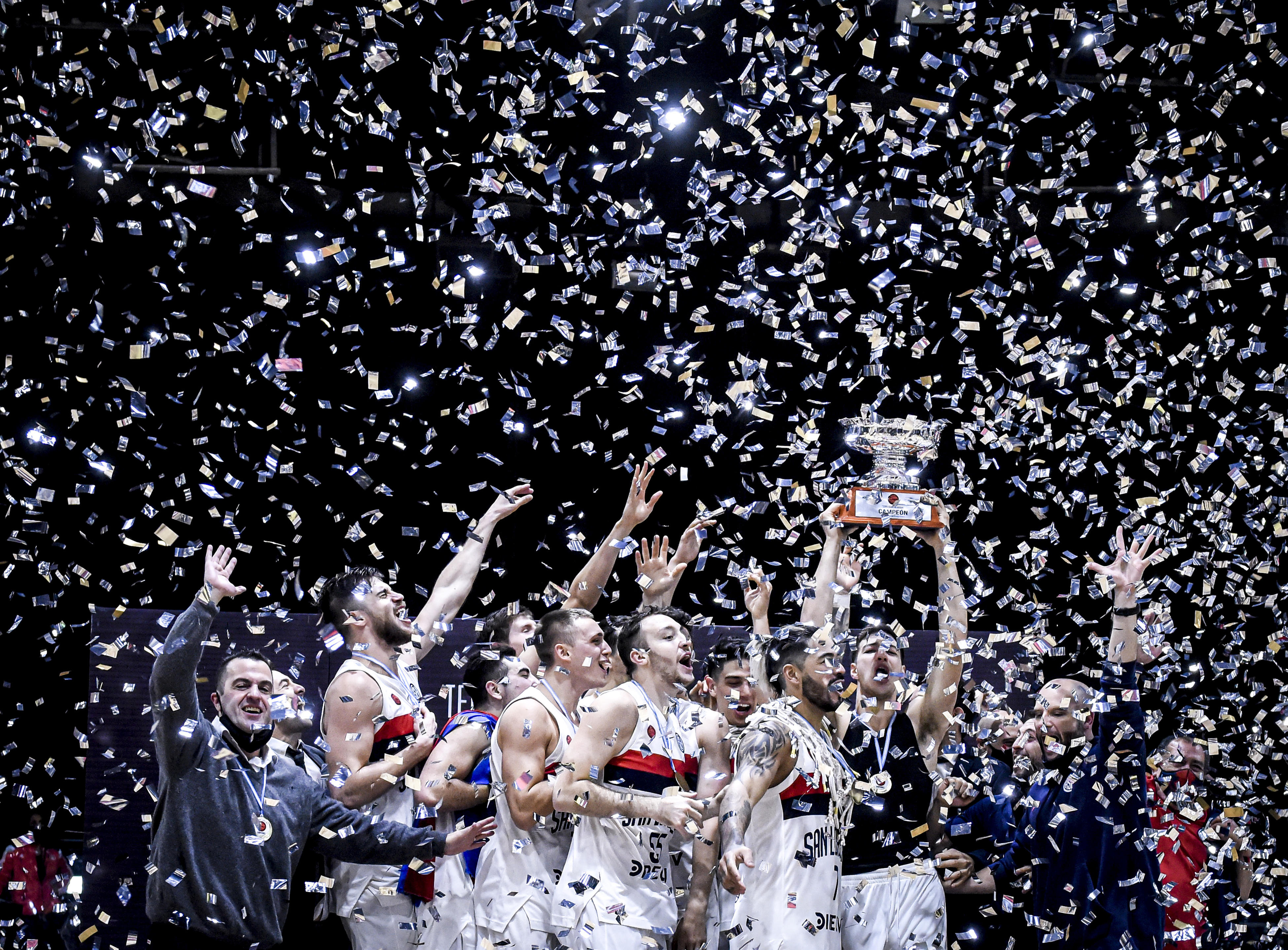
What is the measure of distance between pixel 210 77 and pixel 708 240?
2.45 metres

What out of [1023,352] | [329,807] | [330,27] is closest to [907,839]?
[329,807]

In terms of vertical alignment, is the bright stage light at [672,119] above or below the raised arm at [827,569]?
above

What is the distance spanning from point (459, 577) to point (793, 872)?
1798 mm

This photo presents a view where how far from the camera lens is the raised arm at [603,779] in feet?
13.0

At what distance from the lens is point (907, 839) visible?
185 inches

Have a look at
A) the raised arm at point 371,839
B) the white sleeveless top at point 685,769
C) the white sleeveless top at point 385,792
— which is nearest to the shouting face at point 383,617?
the white sleeveless top at point 385,792

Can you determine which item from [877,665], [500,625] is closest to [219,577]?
[500,625]

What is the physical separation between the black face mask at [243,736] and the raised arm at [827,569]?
7.05 feet

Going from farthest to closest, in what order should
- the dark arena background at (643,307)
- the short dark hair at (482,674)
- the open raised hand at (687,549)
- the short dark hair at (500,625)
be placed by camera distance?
the dark arena background at (643,307)
the open raised hand at (687,549)
the short dark hair at (500,625)
the short dark hair at (482,674)

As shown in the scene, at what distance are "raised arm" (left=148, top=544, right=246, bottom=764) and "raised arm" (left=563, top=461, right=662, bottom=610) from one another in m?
1.46

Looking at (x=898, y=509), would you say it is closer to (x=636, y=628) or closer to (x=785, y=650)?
(x=785, y=650)

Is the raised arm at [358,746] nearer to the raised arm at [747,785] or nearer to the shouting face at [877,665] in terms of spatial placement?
the raised arm at [747,785]

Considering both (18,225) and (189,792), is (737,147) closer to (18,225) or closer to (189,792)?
(18,225)

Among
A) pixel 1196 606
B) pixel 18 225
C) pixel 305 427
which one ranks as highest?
pixel 18 225
